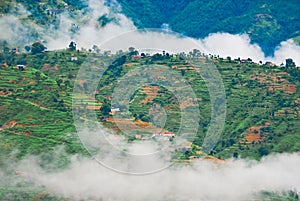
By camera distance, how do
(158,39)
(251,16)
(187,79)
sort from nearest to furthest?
(187,79) < (158,39) < (251,16)

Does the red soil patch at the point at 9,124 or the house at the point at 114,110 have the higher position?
the house at the point at 114,110

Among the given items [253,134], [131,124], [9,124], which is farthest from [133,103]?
[9,124]

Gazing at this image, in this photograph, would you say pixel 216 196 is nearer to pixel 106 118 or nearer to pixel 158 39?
pixel 106 118

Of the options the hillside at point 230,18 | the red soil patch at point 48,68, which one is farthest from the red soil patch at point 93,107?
the hillside at point 230,18

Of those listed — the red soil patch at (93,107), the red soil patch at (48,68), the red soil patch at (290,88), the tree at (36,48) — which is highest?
the tree at (36,48)

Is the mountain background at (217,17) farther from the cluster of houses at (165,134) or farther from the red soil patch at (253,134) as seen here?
the cluster of houses at (165,134)

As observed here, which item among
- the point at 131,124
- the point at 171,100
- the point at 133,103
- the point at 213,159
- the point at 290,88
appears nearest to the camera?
the point at 213,159

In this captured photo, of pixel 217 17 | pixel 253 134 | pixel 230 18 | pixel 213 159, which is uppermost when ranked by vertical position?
pixel 217 17

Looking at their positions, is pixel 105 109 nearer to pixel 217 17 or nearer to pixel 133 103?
pixel 133 103

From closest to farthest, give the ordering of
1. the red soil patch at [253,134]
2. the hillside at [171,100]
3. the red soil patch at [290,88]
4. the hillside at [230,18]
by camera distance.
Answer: the hillside at [171,100]
the red soil patch at [253,134]
the red soil patch at [290,88]
the hillside at [230,18]

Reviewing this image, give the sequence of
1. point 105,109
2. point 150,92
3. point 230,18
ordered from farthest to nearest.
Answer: point 230,18 < point 150,92 < point 105,109

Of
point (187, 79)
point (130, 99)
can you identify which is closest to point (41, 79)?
point (130, 99)
